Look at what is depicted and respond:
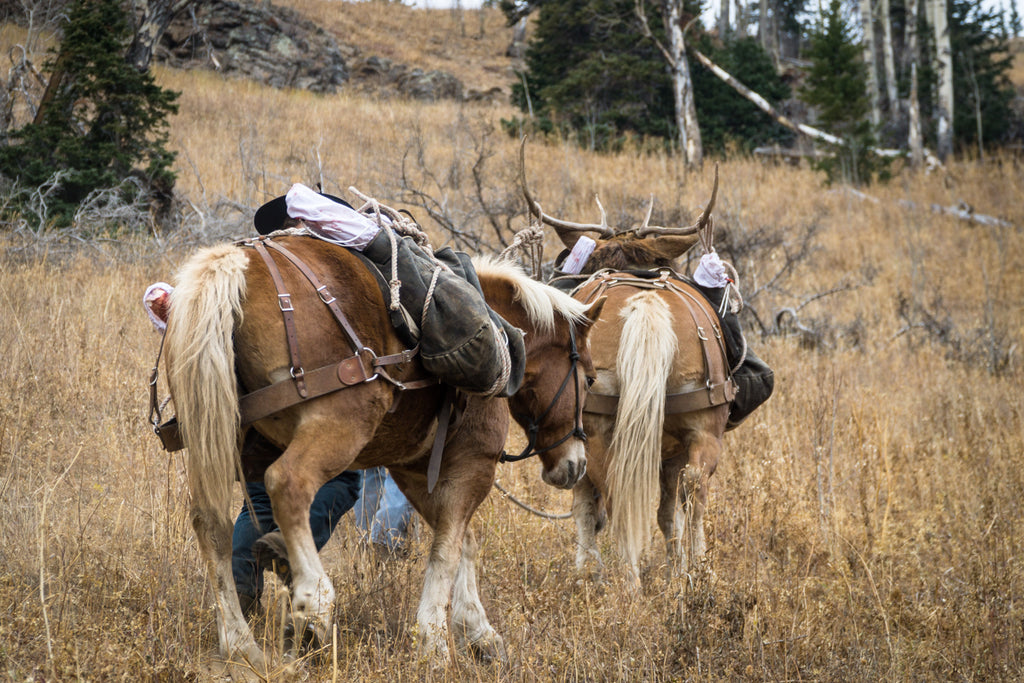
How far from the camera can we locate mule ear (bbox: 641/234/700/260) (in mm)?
5125

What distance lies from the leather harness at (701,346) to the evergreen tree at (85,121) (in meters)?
6.08

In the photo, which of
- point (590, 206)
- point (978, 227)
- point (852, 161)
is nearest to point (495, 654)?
point (590, 206)

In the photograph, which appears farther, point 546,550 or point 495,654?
point 546,550

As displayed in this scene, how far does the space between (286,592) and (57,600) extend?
130 centimetres

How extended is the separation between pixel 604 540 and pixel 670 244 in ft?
6.39

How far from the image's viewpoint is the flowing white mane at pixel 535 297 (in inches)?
133

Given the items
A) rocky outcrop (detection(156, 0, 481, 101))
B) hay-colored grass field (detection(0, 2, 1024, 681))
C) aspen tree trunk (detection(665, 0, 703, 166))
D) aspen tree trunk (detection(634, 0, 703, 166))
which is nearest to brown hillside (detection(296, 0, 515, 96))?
rocky outcrop (detection(156, 0, 481, 101))

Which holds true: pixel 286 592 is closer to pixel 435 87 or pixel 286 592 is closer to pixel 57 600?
pixel 57 600

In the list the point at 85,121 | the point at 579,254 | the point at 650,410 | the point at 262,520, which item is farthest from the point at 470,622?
the point at 85,121

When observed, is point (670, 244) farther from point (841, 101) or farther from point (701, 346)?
point (841, 101)

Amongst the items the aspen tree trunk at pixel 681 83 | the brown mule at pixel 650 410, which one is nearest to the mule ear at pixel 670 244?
the brown mule at pixel 650 410

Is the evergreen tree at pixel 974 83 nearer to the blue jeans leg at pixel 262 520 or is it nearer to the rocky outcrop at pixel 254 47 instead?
the rocky outcrop at pixel 254 47

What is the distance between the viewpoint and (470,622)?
327cm

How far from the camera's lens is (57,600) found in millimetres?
2984
